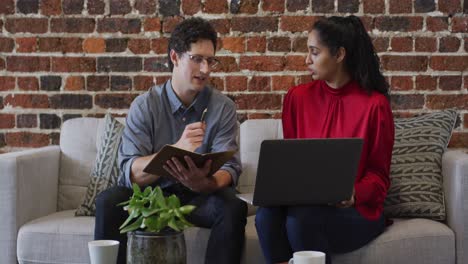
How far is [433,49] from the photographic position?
11.2 ft

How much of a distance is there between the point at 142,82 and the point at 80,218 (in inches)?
32.8

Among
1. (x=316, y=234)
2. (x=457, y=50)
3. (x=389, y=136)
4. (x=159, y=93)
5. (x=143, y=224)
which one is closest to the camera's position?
→ (x=143, y=224)

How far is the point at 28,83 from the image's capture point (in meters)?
3.52

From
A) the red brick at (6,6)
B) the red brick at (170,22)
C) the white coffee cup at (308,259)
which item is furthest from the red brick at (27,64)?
the white coffee cup at (308,259)

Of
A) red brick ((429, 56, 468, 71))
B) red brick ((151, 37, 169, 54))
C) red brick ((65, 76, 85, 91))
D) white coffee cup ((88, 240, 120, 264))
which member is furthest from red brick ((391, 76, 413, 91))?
white coffee cup ((88, 240, 120, 264))

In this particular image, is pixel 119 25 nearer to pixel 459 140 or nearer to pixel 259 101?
pixel 259 101

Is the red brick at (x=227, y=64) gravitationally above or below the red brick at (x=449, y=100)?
above

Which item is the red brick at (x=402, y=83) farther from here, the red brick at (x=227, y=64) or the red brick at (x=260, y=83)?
the red brick at (x=227, y=64)

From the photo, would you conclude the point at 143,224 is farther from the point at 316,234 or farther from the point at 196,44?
the point at 196,44

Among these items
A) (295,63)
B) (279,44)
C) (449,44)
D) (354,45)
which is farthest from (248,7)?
(449,44)

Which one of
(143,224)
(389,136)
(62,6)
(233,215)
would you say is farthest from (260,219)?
(62,6)

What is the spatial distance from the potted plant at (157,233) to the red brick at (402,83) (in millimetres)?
1781

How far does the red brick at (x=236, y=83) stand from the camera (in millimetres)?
3463

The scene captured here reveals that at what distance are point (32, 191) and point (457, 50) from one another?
1926 mm
